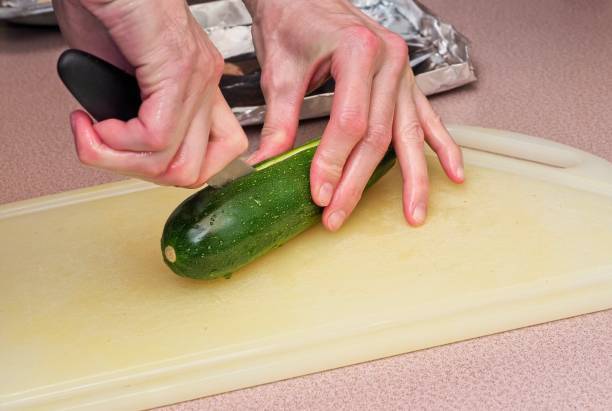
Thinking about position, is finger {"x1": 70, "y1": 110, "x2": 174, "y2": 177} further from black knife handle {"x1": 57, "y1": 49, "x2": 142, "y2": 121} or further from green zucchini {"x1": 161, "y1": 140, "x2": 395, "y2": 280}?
green zucchini {"x1": 161, "y1": 140, "x2": 395, "y2": 280}

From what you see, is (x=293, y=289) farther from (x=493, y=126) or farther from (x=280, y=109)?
(x=493, y=126)

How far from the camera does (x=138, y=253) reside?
5.45 feet

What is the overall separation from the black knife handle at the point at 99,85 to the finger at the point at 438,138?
2.54 ft

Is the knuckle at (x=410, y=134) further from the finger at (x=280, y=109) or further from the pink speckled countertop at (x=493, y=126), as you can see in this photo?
the pink speckled countertop at (x=493, y=126)

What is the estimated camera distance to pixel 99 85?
119cm

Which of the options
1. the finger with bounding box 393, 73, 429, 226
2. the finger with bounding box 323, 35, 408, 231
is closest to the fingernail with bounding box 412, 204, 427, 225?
the finger with bounding box 393, 73, 429, 226

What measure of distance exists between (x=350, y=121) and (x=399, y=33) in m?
1.11

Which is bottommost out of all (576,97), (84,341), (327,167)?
(576,97)

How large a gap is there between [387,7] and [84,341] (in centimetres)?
181

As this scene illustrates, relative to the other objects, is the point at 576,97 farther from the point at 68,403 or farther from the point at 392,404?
the point at 68,403

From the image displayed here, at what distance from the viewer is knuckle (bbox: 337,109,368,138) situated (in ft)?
5.12

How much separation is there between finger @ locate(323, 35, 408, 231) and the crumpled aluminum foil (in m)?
Answer: 0.43

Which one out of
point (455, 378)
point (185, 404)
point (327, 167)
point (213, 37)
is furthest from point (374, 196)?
point (213, 37)

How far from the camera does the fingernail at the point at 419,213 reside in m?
1.64
